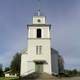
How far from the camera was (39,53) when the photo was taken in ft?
143

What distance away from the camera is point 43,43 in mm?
43844

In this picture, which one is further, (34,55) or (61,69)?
(61,69)

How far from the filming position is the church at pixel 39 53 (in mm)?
43125

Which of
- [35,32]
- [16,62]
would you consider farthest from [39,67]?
[16,62]

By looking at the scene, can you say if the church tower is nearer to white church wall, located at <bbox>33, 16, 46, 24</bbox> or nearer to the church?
the church

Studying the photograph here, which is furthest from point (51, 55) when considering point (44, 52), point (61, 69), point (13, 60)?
point (13, 60)

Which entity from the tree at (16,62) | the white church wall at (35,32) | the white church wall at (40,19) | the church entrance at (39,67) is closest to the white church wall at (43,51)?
the church entrance at (39,67)

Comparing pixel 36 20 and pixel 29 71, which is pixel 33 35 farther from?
pixel 29 71

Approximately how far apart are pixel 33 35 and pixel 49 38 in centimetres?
298

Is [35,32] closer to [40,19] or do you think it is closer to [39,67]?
[40,19]

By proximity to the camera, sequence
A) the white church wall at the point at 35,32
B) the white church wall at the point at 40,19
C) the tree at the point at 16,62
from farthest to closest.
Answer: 1. the tree at the point at 16,62
2. the white church wall at the point at 40,19
3. the white church wall at the point at 35,32

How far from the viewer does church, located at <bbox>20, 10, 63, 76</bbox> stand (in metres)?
43.1

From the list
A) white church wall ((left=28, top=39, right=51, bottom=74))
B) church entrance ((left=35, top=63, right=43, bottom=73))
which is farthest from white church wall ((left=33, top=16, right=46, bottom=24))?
church entrance ((left=35, top=63, right=43, bottom=73))

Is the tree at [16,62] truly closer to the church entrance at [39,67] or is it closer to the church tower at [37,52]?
the church tower at [37,52]
